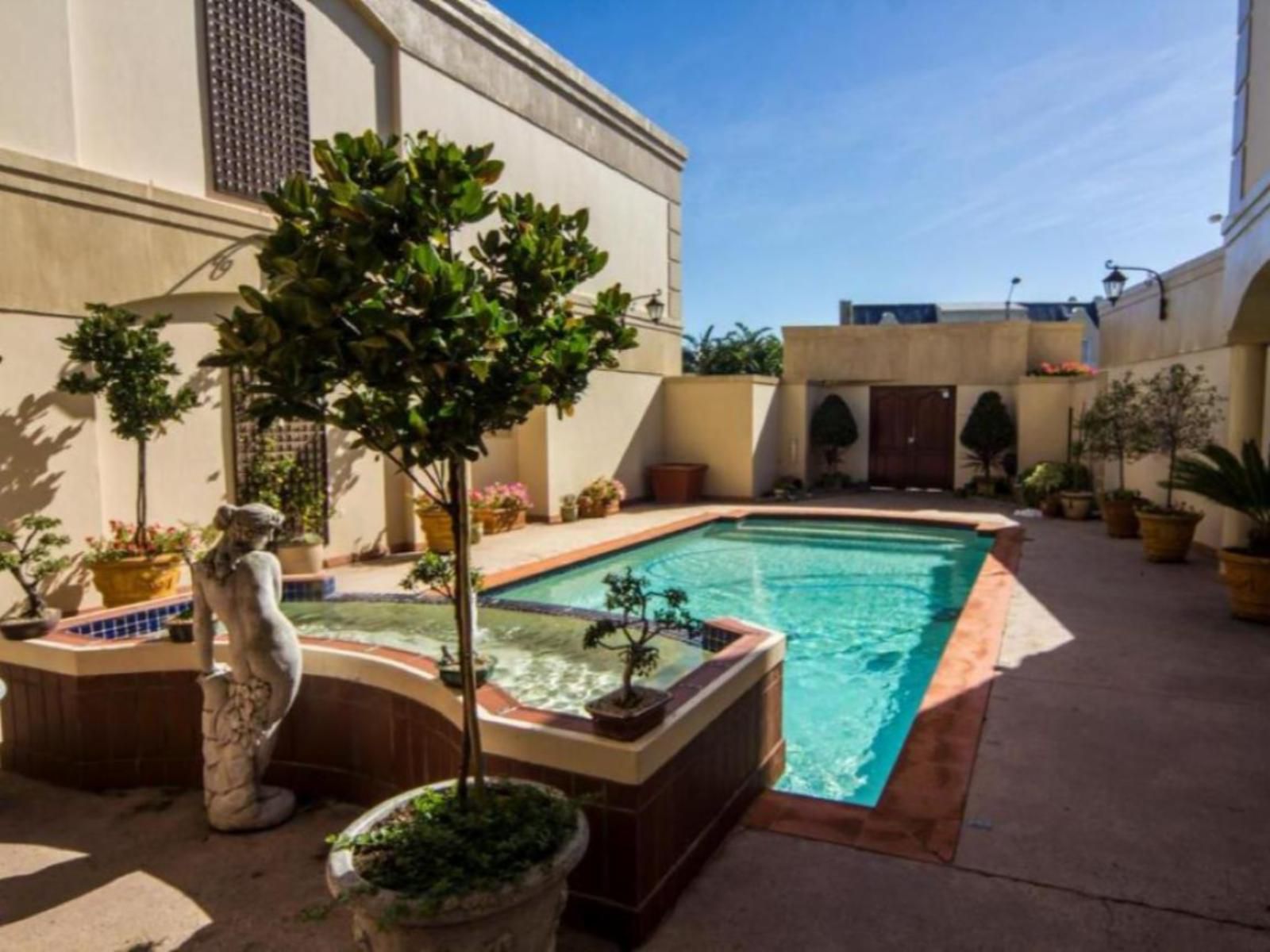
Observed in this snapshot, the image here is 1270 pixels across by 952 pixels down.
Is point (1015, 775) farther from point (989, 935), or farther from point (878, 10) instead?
point (878, 10)

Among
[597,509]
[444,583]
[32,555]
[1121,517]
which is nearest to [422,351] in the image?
[444,583]

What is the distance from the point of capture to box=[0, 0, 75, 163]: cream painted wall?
634cm

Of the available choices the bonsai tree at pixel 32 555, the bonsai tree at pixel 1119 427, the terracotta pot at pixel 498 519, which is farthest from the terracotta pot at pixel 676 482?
the bonsai tree at pixel 32 555

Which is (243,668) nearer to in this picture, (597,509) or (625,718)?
(625,718)

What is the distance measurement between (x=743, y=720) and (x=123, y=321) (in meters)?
6.31

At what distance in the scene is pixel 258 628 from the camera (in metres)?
3.64

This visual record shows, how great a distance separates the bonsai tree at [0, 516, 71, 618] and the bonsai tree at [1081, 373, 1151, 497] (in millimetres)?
11212

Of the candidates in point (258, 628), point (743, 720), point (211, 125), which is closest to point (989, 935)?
point (743, 720)

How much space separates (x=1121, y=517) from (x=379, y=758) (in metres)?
10.7

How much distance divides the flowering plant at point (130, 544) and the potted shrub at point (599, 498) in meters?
6.91

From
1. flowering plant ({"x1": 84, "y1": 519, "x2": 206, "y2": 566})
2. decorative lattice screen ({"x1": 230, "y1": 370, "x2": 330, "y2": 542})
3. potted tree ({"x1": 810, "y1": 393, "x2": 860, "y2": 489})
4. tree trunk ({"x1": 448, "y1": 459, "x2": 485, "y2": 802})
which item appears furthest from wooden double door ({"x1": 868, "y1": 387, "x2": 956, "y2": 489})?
tree trunk ({"x1": 448, "y1": 459, "x2": 485, "y2": 802})

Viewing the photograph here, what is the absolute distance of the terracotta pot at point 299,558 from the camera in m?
8.33

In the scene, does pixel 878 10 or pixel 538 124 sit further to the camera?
pixel 538 124

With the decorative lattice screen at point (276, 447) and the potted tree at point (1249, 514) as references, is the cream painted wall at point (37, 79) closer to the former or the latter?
the decorative lattice screen at point (276, 447)
